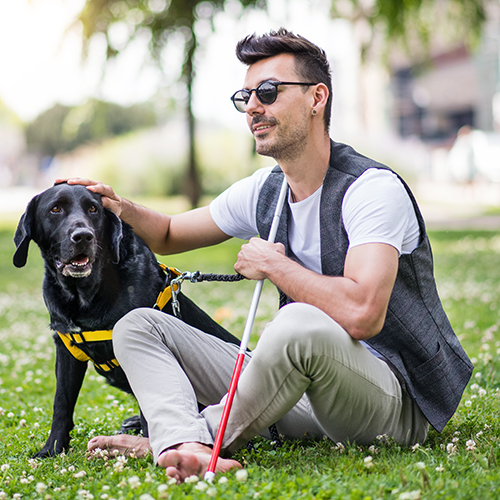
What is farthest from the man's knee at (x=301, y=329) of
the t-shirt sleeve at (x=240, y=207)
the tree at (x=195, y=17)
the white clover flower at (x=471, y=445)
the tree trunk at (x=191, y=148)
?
the tree trunk at (x=191, y=148)

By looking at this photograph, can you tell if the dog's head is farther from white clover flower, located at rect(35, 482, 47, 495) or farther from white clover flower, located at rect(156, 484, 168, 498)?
white clover flower, located at rect(156, 484, 168, 498)

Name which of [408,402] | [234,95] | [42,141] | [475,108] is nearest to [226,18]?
[234,95]

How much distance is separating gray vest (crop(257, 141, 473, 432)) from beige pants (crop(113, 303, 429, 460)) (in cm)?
9

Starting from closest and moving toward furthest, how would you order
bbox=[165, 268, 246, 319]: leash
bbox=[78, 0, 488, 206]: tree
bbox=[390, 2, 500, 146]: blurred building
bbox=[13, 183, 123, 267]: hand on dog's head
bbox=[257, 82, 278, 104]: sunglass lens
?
bbox=[257, 82, 278, 104]: sunglass lens → bbox=[165, 268, 246, 319]: leash → bbox=[13, 183, 123, 267]: hand on dog's head → bbox=[78, 0, 488, 206]: tree → bbox=[390, 2, 500, 146]: blurred building

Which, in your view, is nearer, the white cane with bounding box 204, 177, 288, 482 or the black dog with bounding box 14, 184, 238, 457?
the white cane with bounding box 204, 177, 288, 482

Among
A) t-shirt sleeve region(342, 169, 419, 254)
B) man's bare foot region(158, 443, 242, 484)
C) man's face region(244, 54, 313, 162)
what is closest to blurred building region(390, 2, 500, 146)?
man's face region(244, 54, 313, 162)

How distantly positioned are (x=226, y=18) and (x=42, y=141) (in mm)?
41009

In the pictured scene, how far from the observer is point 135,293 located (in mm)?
3045

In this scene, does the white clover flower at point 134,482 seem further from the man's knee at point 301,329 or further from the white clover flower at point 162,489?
the man's knee at point 301,329

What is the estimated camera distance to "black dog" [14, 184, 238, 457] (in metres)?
2.95

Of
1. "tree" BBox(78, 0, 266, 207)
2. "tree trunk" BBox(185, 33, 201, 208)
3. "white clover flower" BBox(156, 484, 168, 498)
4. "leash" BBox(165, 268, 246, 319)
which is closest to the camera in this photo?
"white clover flower" BBox(156, 484, 168, 498)

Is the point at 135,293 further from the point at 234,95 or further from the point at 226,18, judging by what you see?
the point at 226,18

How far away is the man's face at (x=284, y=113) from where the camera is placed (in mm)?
2867

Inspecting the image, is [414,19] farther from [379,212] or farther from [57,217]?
[379,212]
